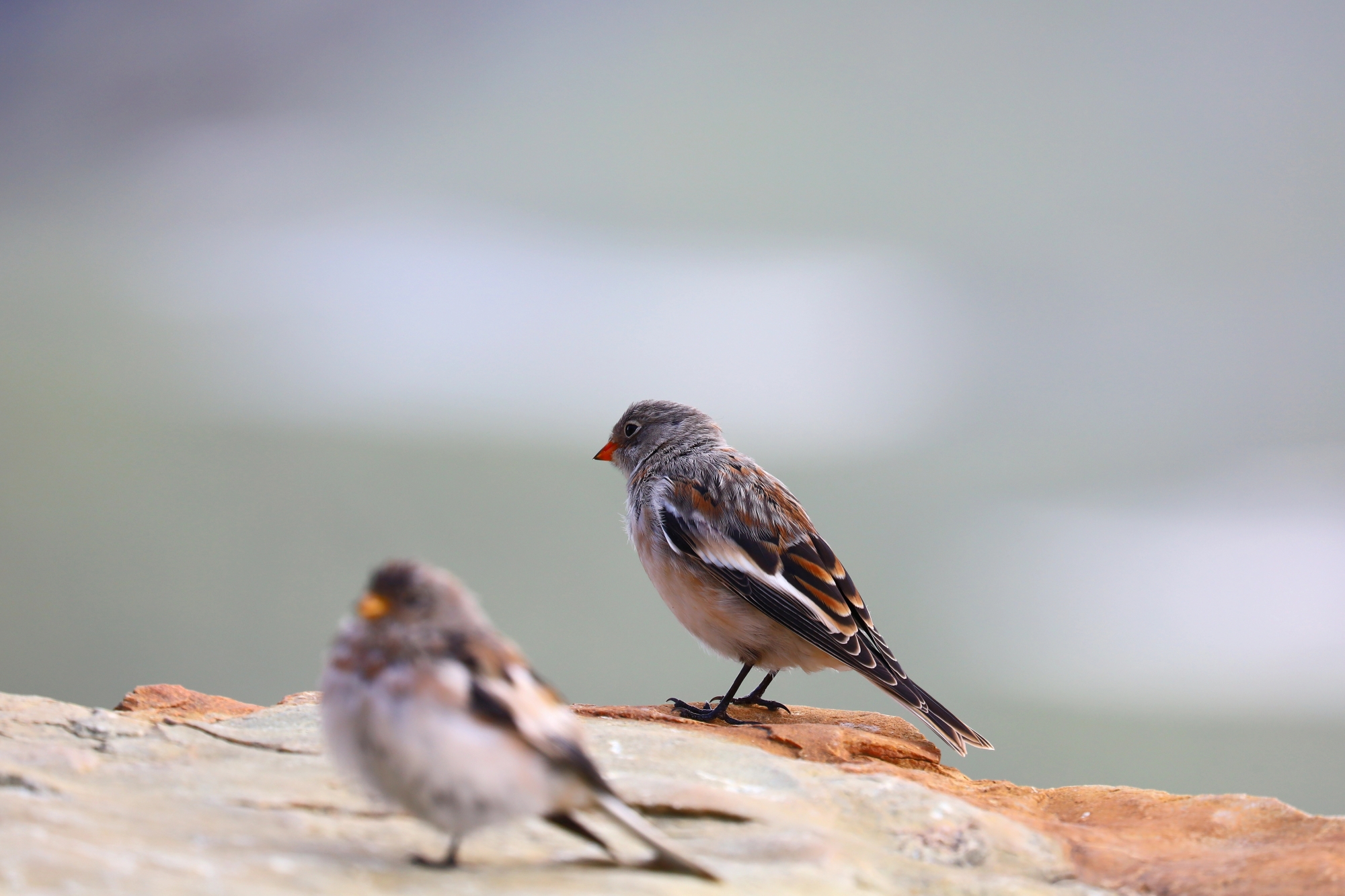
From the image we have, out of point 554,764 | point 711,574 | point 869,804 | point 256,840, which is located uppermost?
point 711,574

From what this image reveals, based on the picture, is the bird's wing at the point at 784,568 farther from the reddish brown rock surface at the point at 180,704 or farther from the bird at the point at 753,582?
the reddish brown rock surface at the point at 180,704

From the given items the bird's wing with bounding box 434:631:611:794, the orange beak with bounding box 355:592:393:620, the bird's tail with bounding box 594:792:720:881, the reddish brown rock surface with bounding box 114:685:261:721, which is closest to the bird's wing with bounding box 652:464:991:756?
the reddish brown rock surface with bounding box 114:685:261:721

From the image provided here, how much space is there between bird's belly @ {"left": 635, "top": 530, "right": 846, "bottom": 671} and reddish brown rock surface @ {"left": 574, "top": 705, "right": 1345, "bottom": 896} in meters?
0.25

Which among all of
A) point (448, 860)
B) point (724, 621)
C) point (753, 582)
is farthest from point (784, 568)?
point (448, 860)

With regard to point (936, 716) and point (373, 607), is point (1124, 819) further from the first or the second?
point (373, 607)

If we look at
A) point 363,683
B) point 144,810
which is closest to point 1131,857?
point 363,683

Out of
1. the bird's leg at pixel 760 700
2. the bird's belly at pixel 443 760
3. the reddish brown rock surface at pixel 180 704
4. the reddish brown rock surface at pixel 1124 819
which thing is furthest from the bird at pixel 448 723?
the bird's leg at pixel 760 700

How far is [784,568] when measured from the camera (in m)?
4.85

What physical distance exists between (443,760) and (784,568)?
2700 mm

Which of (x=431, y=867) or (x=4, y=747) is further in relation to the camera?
(x=4, y=747)

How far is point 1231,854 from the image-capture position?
340 cm

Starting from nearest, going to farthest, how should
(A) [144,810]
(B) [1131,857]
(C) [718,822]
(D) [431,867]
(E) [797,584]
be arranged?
(D) [431,867] < (A) [144,810] < (C) [718,822] < (B) [1131,857] < (E) [797,584]

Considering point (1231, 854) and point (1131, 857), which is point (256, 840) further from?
point (1231, 854)

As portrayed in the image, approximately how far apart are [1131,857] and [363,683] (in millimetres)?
2256
